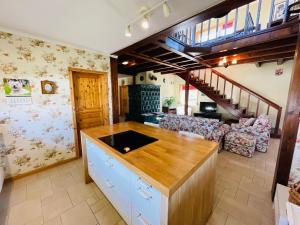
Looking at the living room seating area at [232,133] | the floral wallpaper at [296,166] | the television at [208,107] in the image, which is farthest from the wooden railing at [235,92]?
the floral wallpaper at [296,166]

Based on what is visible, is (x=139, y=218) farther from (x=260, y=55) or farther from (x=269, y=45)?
(x=260, y=55)

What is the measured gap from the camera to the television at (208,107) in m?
6.36

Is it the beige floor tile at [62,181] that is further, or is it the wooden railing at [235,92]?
the wooden railing at [235,92]

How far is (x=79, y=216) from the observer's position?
1.61 meters

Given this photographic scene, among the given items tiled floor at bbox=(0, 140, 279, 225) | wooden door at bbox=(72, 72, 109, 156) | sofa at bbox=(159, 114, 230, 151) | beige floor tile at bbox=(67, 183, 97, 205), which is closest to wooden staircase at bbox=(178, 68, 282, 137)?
sofa at bbox=(159, 114, 230, 151)

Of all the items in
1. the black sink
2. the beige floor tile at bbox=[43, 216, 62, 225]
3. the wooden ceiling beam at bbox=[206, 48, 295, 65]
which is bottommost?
the beige floor tile at bbox=[43, 216, 62, 225]

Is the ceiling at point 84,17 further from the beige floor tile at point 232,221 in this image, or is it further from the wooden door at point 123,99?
the wooden door at point 123,99

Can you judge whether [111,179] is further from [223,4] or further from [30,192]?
[223,4]

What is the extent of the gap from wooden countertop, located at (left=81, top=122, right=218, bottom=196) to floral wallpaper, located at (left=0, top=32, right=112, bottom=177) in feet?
4.80

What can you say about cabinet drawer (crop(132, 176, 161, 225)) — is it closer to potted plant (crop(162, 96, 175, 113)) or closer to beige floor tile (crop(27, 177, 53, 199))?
beige floor tile (crop(27, 177, 53, 199))

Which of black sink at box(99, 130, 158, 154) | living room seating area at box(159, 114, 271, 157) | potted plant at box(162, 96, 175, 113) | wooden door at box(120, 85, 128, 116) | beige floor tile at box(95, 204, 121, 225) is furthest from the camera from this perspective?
potted plant at box(162, 96, 175, 113)

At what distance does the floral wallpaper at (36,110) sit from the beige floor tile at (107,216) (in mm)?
1683

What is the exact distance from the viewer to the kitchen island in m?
0.91

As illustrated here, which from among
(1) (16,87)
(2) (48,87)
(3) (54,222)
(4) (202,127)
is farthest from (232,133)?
Answer: (1) (16,87)
